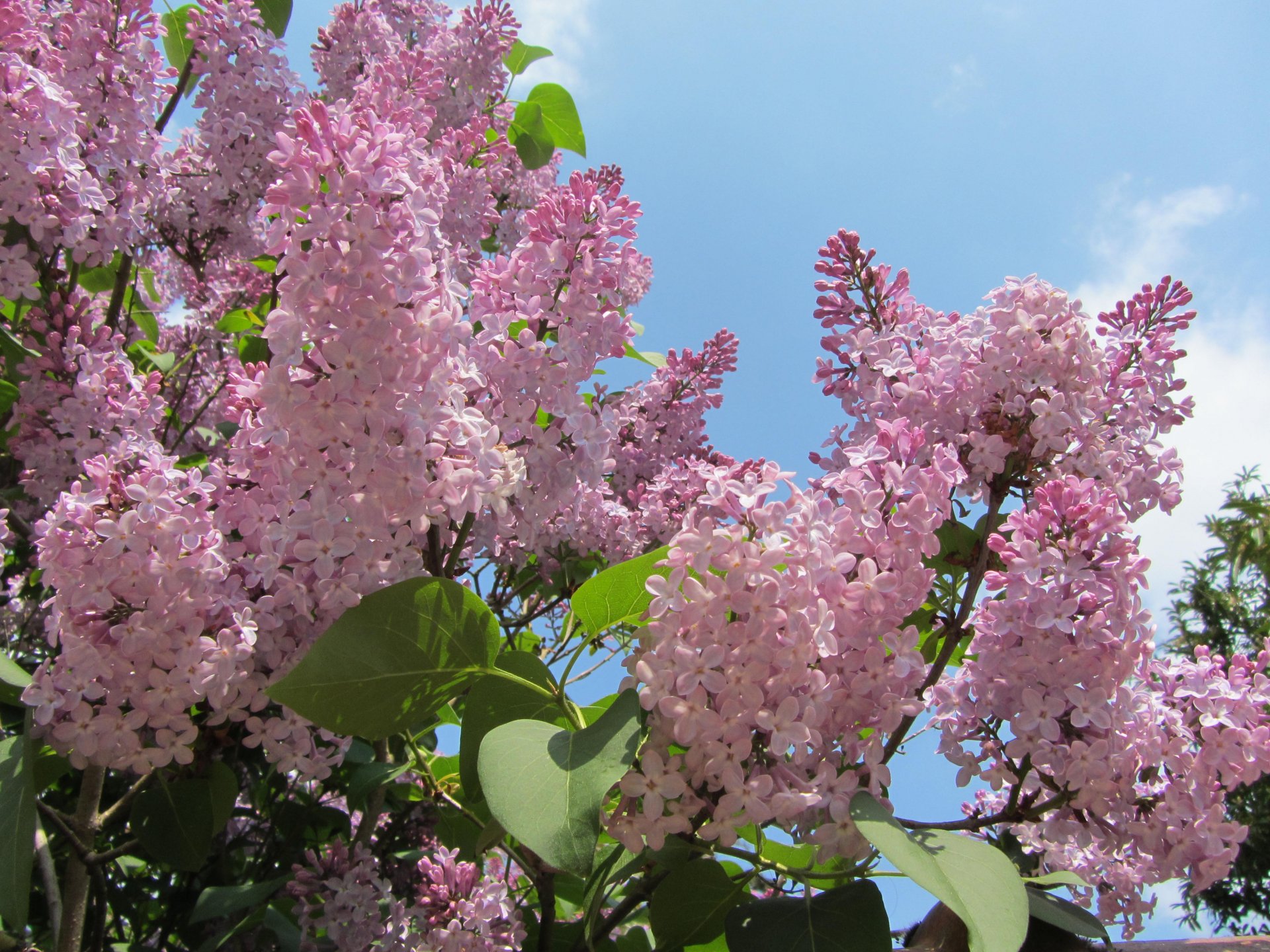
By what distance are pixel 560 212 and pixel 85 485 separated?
0.98 metres

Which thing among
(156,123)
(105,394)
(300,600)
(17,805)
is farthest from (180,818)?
(156,123)

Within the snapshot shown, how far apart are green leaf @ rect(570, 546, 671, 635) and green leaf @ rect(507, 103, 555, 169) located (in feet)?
9.98

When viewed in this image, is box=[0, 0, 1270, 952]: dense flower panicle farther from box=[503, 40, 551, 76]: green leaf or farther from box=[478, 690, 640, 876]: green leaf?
box=[503, 40, 551, 76]: green leaf

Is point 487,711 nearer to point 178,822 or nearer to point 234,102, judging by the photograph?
point 178,822

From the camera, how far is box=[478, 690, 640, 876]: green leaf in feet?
3.32

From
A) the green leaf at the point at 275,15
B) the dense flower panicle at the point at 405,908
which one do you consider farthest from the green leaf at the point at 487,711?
the green leaf at the point at 275,15

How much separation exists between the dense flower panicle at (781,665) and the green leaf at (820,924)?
136 millimetres

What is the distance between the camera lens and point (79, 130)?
2480 millimetres

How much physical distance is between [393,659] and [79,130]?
2.08 meters

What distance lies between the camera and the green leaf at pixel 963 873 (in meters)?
0.93

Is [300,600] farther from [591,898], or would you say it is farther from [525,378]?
[591,898]

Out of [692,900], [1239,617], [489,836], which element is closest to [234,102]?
[489,836]

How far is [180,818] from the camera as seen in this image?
156 centimetres

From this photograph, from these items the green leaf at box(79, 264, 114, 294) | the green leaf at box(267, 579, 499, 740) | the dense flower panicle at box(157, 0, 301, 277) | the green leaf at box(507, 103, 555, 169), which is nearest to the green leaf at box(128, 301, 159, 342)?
the green leaf at box(79, 264, 114, 294)
